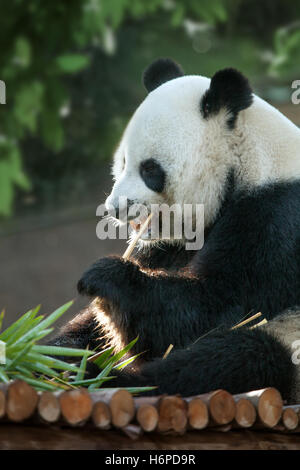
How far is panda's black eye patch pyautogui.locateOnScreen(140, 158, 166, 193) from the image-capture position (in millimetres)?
3602

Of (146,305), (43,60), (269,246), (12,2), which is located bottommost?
(146,305)

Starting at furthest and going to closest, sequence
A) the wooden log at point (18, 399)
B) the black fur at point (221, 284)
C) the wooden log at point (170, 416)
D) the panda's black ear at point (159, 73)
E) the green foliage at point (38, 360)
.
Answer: the panda's black ear at point (159, 73) < the black fur at point (221, 284) < the green foliage at point (38, 360) < the wooden log at point (170, 416) < the wooden log at point (18, 399)

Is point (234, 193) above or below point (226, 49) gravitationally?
below

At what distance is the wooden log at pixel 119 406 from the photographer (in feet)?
8.34

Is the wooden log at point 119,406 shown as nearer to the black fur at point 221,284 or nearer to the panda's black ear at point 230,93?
the black fur at point 221,284

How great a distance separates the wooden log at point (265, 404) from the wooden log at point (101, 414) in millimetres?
451

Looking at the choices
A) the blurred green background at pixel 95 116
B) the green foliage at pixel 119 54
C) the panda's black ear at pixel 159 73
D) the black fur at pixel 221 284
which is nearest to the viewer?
the black fur at pixel 221 284

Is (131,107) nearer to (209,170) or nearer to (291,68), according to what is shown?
(291,68)

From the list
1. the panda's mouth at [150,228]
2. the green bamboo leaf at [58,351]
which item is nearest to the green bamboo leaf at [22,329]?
the green bamboo leaf at [58,351]

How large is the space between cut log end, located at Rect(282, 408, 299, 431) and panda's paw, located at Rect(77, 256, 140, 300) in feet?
2.79

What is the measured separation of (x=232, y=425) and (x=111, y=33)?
6340 mm

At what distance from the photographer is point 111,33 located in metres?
8.41

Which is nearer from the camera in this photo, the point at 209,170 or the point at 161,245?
the point at 209,170
